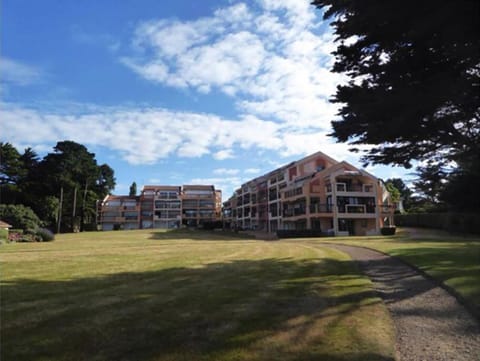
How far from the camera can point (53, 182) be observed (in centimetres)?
6212

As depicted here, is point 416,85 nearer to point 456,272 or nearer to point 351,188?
point 456,272

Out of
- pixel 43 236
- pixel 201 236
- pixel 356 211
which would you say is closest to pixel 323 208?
pixel 356 211

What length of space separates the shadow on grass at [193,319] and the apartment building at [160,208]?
89.8 meters

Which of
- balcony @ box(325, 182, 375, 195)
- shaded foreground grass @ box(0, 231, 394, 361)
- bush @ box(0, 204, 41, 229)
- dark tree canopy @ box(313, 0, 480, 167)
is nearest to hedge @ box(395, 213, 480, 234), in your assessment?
balcony @ box(325, 182, 375, 195)

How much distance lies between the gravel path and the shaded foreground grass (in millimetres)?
317

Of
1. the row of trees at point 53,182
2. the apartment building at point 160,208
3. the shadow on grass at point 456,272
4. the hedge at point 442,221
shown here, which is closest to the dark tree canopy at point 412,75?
the shadow on grass at point 456,272

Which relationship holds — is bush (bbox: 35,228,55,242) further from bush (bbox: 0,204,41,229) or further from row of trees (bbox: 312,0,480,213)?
row of trees (bbox: 312,0,480,213)

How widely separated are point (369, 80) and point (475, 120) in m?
2.81

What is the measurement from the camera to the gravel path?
17.7 ft

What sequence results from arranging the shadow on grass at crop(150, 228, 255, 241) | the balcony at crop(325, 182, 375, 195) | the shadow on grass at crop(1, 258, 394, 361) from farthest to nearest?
the balcony at crop(325, 182, 375, 195)
the shadow on grass at crop(150, 228, 255, 241)
the shadow on grass at crop(1, 258, 394, 361)

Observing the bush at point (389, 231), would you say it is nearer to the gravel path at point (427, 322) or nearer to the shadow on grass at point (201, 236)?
the shadow on grass at point (201, 236)

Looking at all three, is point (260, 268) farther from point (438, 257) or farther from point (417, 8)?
point (417, 8)

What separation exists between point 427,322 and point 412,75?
Result: 5.51m

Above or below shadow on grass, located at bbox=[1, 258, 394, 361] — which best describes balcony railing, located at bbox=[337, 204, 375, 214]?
above
